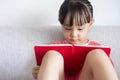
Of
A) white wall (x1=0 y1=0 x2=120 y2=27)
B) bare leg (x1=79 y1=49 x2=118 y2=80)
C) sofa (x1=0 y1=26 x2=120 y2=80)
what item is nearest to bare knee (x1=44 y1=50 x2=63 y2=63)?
bare leg (x1=79 y1=49 x2=118 y2=80)

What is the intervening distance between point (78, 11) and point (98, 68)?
27 cm

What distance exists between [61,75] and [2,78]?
14.2 inches

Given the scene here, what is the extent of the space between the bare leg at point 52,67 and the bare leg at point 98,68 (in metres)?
0.10

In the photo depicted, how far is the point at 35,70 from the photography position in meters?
0.89

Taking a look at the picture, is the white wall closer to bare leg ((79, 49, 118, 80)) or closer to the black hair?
the black hair

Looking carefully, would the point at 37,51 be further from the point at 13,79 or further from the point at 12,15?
the point at 12,15

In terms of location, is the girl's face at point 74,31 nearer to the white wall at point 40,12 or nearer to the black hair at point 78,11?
the black hair at point 78,11

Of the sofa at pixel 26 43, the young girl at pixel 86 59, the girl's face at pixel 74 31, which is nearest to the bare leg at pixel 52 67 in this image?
the young girl at pixel 86 59

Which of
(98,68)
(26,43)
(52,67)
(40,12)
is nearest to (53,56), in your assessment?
(52,67)

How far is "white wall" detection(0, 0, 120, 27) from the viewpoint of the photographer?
110 cm

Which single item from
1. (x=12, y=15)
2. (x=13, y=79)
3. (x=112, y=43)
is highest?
(x=12, y=15)

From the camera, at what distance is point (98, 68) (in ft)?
2.35

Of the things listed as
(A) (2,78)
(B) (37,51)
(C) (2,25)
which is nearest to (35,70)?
(B) (37,51)

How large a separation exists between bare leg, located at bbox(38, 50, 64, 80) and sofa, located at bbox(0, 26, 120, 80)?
25 cm
